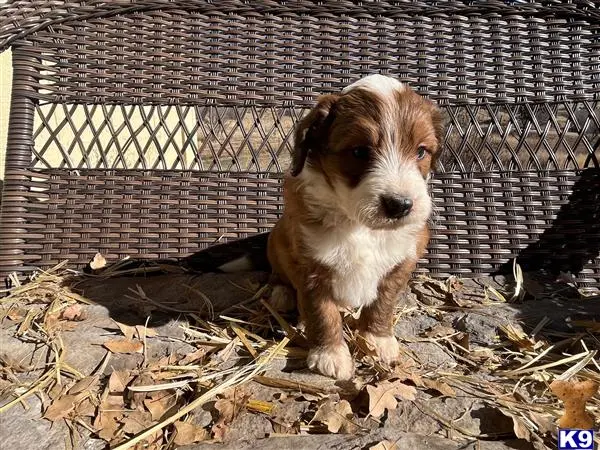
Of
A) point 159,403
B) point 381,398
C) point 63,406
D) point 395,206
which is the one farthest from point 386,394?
point 63,406

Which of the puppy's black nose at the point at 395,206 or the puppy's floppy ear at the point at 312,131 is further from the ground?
the puppy's floppy ear at the point at 312,131

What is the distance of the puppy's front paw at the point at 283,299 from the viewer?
3205mm

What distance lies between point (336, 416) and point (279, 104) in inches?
99.1

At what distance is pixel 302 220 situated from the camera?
263cm

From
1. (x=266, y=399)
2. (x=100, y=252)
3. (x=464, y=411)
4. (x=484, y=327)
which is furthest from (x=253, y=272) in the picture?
(x=464, y=411)

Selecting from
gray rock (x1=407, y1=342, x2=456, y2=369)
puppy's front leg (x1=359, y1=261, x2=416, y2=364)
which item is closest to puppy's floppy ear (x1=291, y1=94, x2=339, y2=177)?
puppy's front leg (x1=359, y1=261, x2=416, y2=364)

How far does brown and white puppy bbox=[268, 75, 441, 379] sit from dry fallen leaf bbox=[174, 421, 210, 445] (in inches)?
29.2

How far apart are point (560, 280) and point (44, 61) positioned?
14.2 feet

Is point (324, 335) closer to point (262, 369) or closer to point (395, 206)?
point (262, 369)

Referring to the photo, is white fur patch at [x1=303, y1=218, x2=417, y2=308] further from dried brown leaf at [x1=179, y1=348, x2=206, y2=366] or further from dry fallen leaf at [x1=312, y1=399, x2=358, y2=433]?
dried brown leaf at [x1=179, y1=348, x2=206, y2=366]

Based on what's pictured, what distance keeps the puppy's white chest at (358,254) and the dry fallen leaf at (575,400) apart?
3.31 feet

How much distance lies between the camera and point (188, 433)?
2.03 m

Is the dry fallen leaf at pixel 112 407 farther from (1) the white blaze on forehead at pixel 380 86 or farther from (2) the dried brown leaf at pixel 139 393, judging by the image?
(1) the white blaze on forehead at pixel 380 86

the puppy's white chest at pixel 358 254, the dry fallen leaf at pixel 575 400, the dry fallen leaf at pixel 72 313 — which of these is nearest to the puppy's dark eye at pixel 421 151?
the puppy's white chest at pixel 358 254
